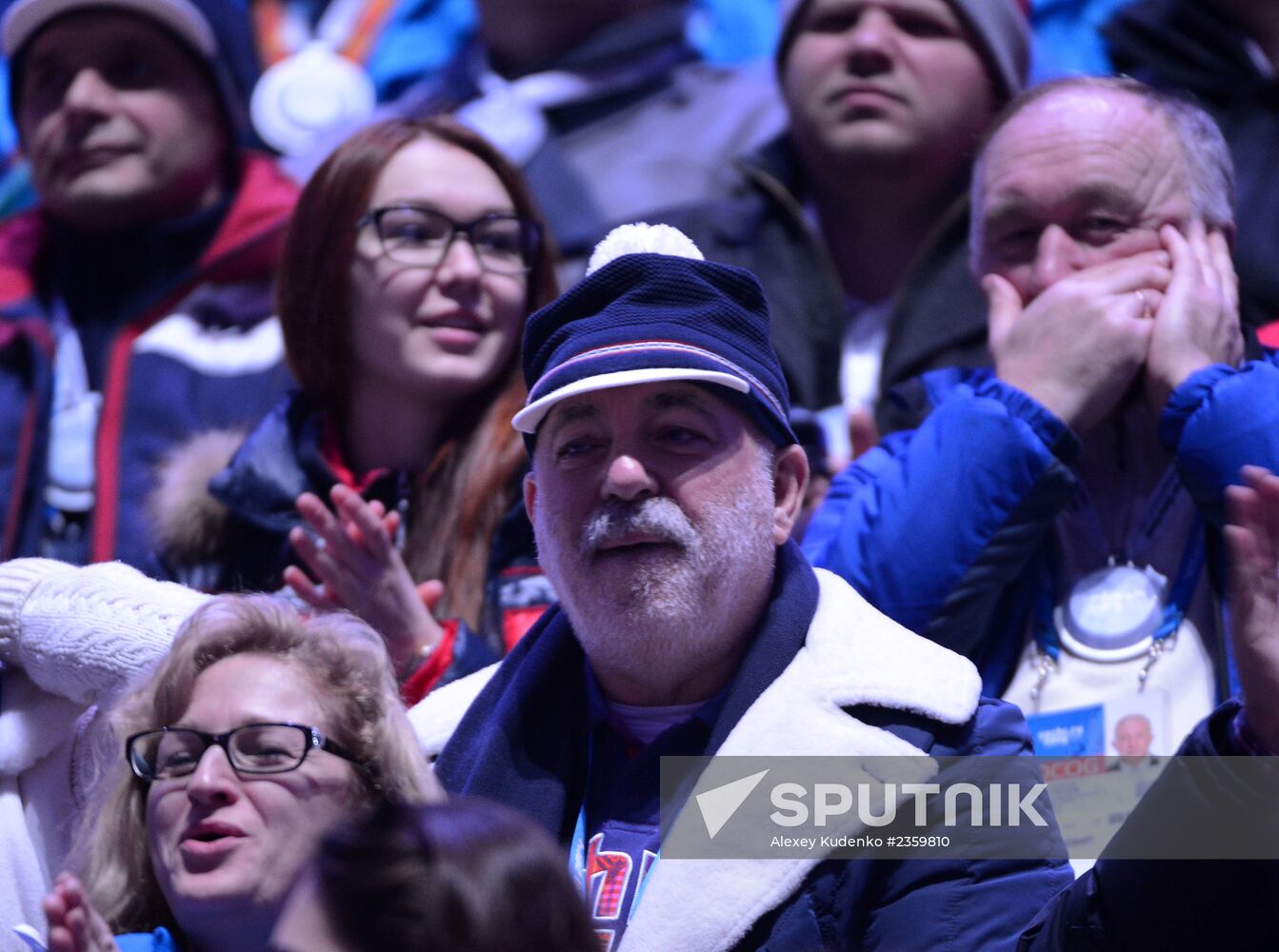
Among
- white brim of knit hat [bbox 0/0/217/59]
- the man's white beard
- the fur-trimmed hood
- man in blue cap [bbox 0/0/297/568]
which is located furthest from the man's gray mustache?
white brim of knit hat [bbox 0/0/217/59]

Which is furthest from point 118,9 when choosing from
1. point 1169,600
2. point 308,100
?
point 1169,600

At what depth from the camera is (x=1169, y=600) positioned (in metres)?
3.17

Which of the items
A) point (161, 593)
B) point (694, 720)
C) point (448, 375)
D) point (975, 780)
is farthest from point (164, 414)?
point (975, 780)

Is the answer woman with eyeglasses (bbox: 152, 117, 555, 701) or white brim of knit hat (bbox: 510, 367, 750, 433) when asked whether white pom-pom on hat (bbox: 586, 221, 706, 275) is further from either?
woman with eyeglasses (bbox: 152, 117, 555, 701)

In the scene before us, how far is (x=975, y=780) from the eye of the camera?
2.57 meters

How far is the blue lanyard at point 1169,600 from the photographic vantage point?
3.14 meters

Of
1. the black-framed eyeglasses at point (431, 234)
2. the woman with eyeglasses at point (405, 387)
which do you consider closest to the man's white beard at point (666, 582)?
the woman with eyeglasses at point (405, 387)

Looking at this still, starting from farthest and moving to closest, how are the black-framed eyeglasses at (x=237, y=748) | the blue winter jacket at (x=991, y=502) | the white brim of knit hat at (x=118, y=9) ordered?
the white brim of knit hat at (x=118, y=9) < the blue winter jacket at (x=991, y=502) < the black-framed eyeglasses at (x=237, y=748)

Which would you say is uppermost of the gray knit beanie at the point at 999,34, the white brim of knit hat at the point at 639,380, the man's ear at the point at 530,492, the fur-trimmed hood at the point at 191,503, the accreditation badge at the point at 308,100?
the white brim of knit hat at the point at 639,380

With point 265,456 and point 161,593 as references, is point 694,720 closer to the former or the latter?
point 161,593

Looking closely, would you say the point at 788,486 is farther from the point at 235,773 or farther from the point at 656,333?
the point at 235,773

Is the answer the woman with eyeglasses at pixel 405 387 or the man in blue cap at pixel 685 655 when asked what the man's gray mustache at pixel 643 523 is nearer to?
the man in blue cap at pixel 685 655

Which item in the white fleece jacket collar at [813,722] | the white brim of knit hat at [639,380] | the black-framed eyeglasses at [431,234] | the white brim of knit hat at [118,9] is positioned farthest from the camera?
the white brim of knit hat at [118,9]

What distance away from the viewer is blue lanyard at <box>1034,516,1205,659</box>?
3145 mm
